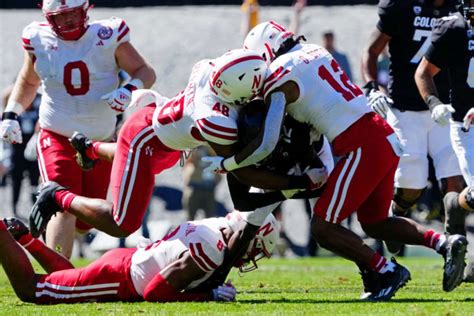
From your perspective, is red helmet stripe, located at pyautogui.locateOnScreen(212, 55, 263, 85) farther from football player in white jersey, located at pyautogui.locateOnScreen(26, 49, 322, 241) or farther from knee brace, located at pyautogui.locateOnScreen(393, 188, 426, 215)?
knee brace, located at pyautogui.locateOnScreen(393, 188, 426, 215)

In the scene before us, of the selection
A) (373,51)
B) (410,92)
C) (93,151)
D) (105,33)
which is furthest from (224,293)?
(373,51)

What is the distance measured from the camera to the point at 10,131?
308 inches

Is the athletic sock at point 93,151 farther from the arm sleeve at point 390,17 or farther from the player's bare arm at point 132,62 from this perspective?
the arm sleeve at point 390,17

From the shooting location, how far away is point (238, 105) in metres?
6.29

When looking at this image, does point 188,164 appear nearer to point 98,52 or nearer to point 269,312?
point 98,52

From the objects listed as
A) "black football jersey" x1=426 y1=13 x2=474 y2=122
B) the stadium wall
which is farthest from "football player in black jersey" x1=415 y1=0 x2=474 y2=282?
the stadium wall

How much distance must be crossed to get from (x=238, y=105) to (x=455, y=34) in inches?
71.1

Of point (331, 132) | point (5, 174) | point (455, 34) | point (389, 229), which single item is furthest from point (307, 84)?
point (5, 174)

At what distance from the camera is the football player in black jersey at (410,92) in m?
8.33

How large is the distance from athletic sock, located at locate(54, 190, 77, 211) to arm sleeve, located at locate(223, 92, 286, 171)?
135 centimetres

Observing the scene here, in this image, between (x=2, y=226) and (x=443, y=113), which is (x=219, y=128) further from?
(x=443, y=113)

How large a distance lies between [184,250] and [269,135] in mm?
729

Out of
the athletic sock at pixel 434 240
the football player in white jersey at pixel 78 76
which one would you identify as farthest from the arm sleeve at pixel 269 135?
the football player in white jersey at pixel 78 76

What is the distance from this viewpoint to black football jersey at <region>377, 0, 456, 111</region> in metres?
8.42
